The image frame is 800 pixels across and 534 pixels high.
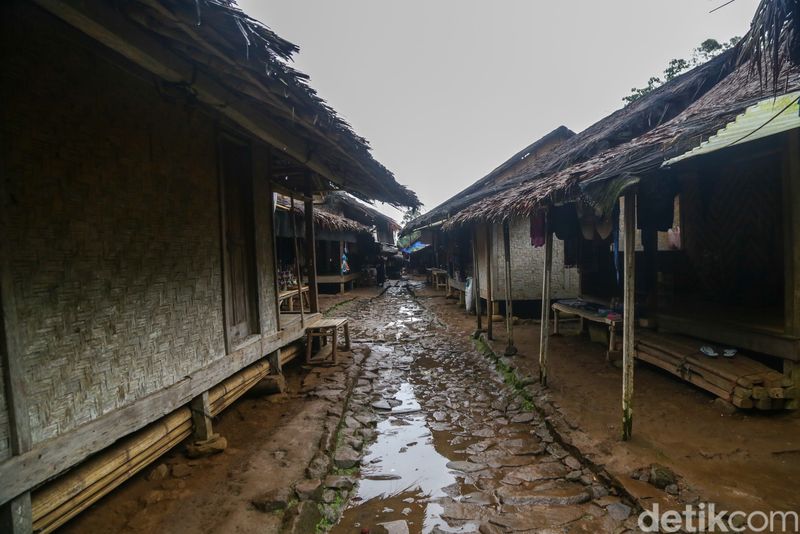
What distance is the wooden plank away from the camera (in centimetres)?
228

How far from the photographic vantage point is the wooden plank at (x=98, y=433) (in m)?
2.28

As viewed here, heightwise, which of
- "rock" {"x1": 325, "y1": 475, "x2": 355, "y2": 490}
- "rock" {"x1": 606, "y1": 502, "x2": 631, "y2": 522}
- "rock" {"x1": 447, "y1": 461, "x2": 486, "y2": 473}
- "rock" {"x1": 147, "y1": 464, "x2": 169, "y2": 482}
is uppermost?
"rock" {"x1": 147, "y1": 464, "x2": 169, "y2": 482}

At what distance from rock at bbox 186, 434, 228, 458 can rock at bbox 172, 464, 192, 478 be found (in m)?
0.17

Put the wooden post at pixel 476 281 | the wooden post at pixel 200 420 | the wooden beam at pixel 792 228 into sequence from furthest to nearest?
the wooden post at pixel 476 281
the wooden beam at pixel 792 228
the wooden post at pixel 200 420

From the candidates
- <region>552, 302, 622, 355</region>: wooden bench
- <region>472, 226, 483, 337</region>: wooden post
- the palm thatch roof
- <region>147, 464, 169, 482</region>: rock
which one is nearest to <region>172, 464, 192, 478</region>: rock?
<region>147, 464, 169, 482</region>: rock

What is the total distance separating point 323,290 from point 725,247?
1568cm

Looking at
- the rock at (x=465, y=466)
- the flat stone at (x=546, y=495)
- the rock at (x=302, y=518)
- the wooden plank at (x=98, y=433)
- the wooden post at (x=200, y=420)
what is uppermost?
the wooden plank at (x=98, y=433)

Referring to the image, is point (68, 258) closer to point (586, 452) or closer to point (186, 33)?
point (186, 33)

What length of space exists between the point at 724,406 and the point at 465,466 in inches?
126

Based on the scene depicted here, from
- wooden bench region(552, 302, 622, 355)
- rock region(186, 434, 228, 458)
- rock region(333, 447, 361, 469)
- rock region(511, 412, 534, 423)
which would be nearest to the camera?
rock region(186, 434, 228, 458)

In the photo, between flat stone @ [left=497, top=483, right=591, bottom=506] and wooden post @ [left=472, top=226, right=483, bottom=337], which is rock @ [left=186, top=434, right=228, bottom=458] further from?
wooden post @ [left=472, top=226, right=483, bottom=337]

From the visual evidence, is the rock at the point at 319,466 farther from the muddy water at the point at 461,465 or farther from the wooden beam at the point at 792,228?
the wooden beam at the point at 792,228

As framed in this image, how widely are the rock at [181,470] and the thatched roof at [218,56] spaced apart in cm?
324

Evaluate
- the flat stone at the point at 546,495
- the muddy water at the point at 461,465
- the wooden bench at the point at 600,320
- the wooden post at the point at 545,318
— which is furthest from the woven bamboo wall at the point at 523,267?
the flat stone at the point at 546,495
